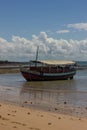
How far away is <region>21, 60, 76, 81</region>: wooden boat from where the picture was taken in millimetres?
47656

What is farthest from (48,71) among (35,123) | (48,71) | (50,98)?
(35,123)

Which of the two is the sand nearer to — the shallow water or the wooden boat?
the shallow water

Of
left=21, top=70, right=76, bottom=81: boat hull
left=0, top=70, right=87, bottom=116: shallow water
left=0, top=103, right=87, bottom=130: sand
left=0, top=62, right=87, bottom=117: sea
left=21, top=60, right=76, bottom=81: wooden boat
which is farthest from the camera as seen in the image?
left=21, top=60, right=76, bottom=81: wooden boat

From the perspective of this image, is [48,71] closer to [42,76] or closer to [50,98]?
[42,76]

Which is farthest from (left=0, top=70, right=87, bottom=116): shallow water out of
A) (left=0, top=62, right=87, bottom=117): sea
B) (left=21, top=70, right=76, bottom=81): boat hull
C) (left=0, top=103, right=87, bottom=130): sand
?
(left=21, top=70, right=76, bottom=81): boat hull

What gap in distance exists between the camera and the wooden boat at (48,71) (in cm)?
4766

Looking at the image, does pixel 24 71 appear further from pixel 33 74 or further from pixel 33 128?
pixel 33 128

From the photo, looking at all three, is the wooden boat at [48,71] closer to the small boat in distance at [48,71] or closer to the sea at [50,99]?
the small boat in distance at [48,71]

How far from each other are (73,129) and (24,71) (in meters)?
38.6

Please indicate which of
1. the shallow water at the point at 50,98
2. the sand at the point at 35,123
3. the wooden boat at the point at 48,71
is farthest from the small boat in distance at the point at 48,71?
the sand at the point at 35,123

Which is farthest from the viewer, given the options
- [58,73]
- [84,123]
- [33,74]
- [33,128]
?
[58,73]

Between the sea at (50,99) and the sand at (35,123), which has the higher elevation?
the sand at (35,123)

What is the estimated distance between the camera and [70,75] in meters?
53.5

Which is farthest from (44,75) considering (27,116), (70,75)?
(27,116)
